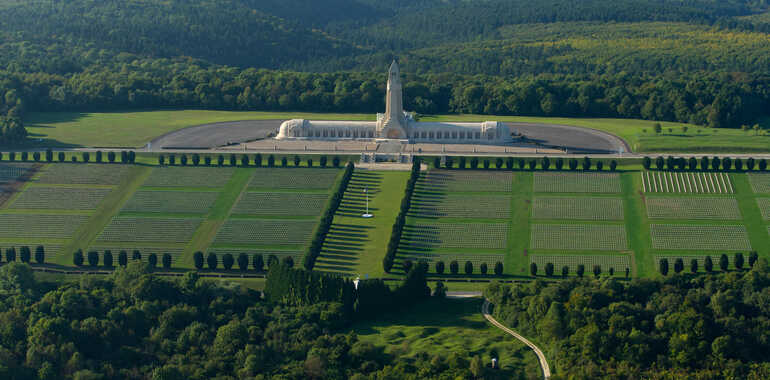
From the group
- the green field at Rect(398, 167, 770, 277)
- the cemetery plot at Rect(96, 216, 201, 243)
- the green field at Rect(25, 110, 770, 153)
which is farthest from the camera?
the green field at Rect(25, 110, 770, 153)

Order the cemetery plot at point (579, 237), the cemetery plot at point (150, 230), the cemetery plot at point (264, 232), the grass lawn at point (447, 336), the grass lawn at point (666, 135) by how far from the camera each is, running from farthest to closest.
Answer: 1. the grass lawn at point (666, 135)
2. the cemetery plot at point (150, 230)
3. the cemetery plot at point (264, 232)
4. the cemetery plot at point (579, 237)
5. the grass lawn at point (447, 336)

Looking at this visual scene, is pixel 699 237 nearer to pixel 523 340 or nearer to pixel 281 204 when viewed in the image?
pixel 523 340

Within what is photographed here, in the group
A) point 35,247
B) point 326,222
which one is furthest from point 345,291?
point 35,247

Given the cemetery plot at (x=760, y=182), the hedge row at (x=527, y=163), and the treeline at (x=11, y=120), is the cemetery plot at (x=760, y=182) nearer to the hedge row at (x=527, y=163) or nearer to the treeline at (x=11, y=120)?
the hedge row at (x=527, y=163)

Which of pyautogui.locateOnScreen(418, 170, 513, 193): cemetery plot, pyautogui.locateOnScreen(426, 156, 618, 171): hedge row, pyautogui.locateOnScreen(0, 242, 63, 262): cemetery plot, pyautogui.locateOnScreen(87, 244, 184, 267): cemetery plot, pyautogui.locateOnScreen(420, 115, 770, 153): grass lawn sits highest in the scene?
pyautogui.locateOnScreen(420, 115, 770, 153): grass lawn

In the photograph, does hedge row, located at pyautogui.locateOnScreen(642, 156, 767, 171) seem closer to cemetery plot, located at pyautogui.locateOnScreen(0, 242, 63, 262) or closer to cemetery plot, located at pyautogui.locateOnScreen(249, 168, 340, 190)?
cemetery plot, located at pyautogui.locateOnScreen(249, 168, 340, 190)

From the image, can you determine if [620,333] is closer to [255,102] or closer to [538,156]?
[538,156]

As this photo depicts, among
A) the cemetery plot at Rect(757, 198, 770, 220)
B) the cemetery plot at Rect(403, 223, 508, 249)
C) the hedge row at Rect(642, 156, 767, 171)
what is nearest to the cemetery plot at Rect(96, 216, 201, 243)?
the cemetery plot at Rect(403, 223, 508, 249)

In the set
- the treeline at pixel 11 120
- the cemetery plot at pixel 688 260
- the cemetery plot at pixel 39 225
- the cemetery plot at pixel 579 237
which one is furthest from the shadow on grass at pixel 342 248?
the treeline at pixel 11 120
